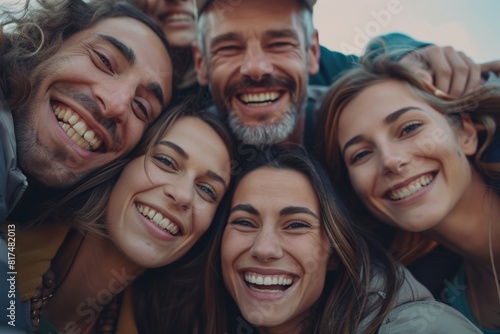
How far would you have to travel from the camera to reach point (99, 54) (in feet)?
7.23

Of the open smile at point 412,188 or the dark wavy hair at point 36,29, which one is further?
the open smile at point 412,188

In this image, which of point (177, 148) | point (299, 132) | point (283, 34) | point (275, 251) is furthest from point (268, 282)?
point (283, 34)

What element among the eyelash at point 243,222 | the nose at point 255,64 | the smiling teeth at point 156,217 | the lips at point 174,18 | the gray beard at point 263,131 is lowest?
the smiling teeth at point 156,217

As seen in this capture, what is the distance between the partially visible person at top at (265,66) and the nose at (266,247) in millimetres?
544

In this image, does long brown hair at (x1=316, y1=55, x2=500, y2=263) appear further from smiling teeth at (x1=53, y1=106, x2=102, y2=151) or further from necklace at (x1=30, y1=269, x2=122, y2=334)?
necklace at (x1=30, y1=269, x2=122, y2=334)

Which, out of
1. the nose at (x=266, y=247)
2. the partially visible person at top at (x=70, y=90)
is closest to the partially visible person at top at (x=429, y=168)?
the nose at (x=266, y=247)

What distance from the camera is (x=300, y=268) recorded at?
2152 millimetres

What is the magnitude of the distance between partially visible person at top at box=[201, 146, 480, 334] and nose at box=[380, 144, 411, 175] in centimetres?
32

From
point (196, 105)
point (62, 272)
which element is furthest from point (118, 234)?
point (196, 105)

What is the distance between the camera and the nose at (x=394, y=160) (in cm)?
216

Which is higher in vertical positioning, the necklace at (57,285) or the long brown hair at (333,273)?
the long brown hair at (333,273)

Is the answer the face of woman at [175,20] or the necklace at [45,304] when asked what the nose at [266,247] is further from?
the face of woman at [175,20]

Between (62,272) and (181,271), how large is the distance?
1.96 ft

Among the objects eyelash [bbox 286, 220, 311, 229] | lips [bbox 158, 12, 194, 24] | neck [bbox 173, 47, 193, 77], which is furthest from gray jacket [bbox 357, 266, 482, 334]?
lips [bbox 158, 12, 194, 24]
